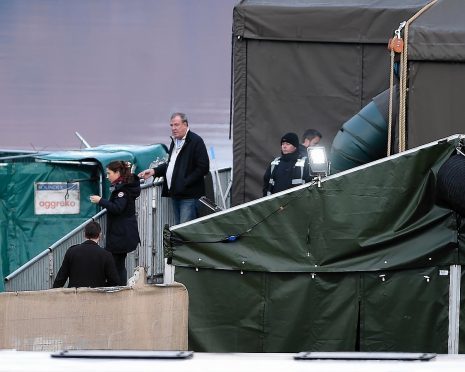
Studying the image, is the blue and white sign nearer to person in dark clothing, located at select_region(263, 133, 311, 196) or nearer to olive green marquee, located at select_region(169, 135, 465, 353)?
person in dark clothing, located at select_region(263, 133, 311, 196)

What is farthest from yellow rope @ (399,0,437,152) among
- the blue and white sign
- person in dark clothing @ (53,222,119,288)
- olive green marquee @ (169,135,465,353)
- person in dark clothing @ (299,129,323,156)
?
the blue and white sign

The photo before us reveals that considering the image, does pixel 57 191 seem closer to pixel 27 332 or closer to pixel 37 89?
pixel 27 332

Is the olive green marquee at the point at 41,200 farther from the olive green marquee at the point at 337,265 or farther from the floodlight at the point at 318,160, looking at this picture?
the floodlight at the point at 318,160

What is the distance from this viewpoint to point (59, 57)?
32406 millimetres

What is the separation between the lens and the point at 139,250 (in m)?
11.6

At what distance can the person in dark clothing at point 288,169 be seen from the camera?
11195 mm

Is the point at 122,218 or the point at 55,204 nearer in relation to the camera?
the point at 122,218

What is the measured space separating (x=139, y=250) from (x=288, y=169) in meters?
1.51

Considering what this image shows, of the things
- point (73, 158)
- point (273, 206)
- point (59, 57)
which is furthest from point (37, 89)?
point (273, 206)

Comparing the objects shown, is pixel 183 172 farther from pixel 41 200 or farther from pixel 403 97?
pixel 403 97

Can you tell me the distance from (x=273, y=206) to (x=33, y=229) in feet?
15.0

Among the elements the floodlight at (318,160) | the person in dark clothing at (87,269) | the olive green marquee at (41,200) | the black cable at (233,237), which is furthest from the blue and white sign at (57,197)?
the floodlight at (318,160)

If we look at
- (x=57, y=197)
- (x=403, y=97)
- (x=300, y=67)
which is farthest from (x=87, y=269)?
(x=300, y=67)

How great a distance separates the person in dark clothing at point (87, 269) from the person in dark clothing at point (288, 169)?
1986 mm
